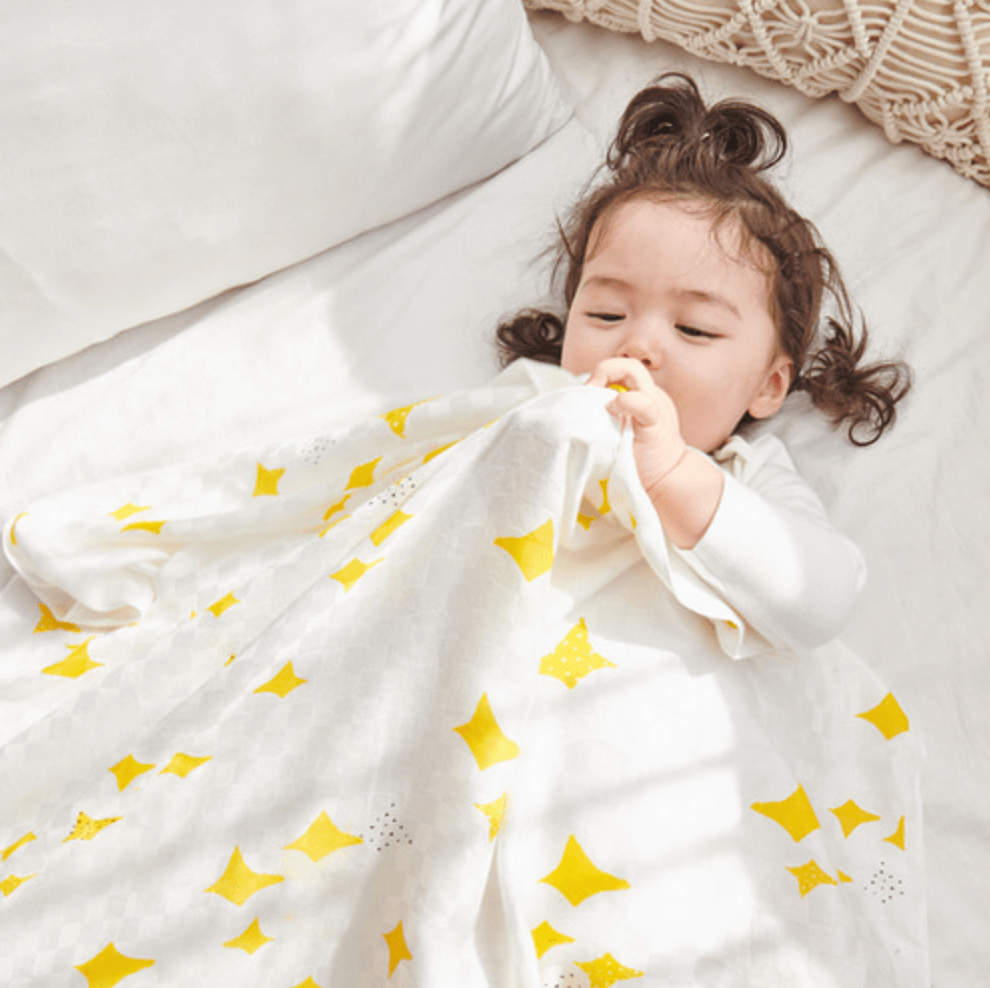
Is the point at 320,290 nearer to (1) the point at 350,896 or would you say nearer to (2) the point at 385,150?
(2) the point at 385,150

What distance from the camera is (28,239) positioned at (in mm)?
Answer: 1098

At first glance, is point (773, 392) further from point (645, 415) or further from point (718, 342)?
point (645, 415)

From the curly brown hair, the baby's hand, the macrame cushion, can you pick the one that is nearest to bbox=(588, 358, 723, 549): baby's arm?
the baby's hand

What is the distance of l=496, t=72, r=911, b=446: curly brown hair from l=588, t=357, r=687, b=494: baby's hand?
0.21 metres

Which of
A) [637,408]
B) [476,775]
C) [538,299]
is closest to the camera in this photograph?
[476,775]

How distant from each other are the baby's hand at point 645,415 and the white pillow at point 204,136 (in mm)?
429

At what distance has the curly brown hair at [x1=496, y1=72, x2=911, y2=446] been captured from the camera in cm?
114

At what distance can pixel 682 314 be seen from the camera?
1065 millimetres

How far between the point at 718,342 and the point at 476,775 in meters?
0.49

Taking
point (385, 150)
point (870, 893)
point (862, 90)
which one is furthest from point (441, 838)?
point (862, 90)

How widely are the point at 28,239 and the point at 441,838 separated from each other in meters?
0.72

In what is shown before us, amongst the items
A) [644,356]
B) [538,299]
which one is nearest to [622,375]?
[644,356]

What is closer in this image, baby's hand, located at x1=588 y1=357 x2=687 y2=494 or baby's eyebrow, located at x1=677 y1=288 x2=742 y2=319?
baby's hand, located at x1=588 y1=357 x2=687 y2=494

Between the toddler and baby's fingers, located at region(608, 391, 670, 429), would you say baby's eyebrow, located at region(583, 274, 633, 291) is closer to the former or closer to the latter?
the toddler
